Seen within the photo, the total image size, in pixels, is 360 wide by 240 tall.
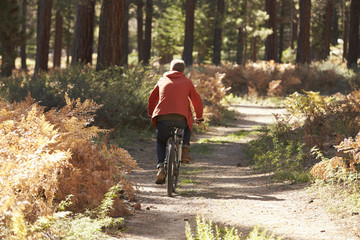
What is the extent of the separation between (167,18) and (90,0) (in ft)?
125

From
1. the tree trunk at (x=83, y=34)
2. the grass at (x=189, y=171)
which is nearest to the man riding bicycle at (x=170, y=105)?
the grass at (x=189, y=171)

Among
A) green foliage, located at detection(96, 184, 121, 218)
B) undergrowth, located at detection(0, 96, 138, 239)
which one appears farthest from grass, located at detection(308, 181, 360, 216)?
green foliage, located at detection(96, 184, 121, 218)

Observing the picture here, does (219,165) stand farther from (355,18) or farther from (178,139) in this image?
(355,18)

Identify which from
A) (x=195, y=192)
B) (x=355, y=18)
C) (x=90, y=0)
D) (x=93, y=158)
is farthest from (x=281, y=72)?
(x=93, y=158)

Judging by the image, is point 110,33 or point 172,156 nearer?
point 172,156

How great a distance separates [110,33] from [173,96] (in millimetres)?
8738

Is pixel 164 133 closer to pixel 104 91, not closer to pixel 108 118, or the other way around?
pixel 108 118

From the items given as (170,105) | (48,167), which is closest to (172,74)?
(170,105)

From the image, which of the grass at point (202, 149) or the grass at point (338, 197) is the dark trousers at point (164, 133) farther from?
the grass at point (202, 149)

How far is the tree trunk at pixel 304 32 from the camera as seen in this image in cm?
2927

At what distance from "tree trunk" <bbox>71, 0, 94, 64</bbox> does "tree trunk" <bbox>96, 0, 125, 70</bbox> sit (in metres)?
4.07

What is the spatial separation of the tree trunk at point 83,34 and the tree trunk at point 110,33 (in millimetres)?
4073

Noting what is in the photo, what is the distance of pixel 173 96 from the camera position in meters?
7.50

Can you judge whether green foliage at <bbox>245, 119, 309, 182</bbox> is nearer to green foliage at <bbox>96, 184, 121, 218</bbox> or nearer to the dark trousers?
the dark trousers
